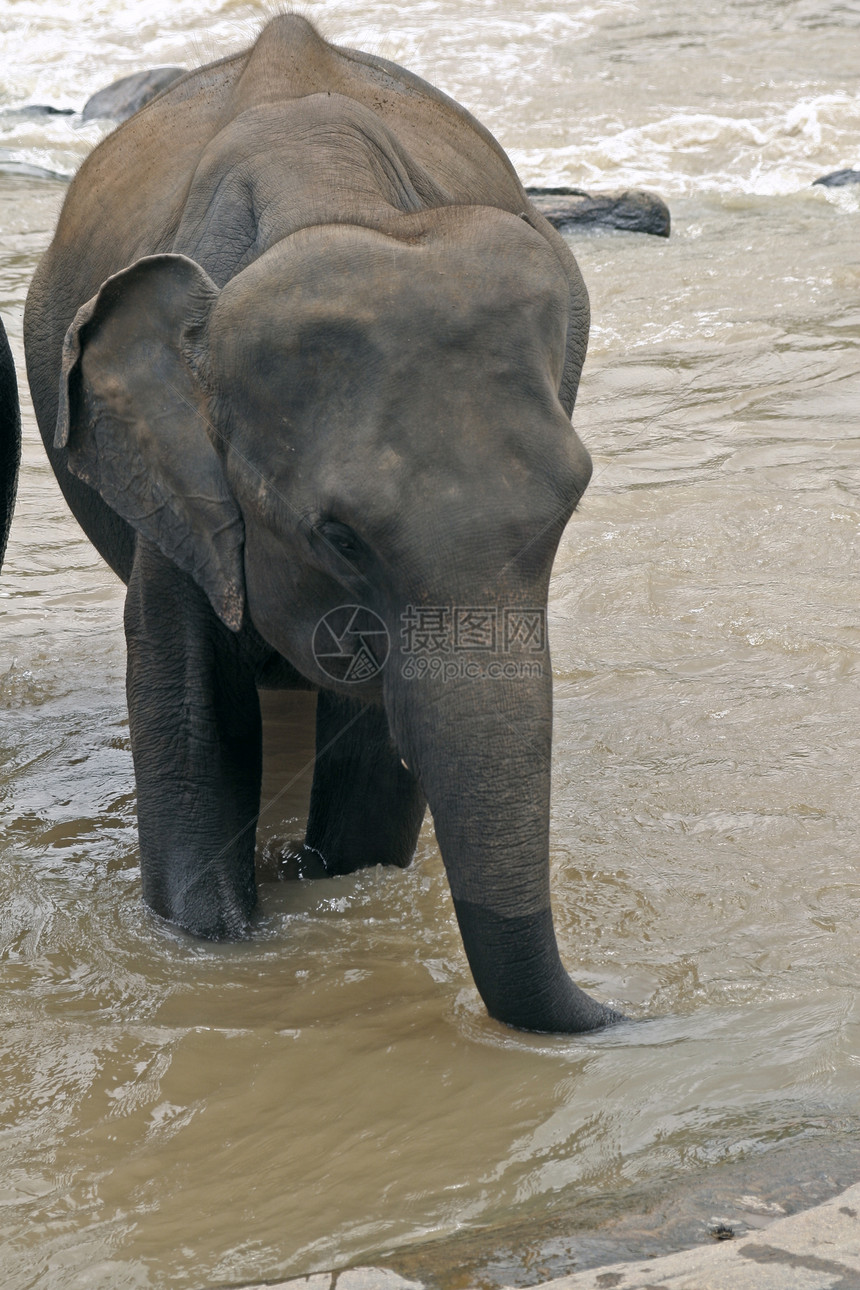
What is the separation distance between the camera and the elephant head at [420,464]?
8.18ft

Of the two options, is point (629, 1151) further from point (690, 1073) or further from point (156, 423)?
point (156, 423)

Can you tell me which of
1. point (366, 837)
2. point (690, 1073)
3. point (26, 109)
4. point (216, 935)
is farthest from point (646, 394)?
point (26, 109)

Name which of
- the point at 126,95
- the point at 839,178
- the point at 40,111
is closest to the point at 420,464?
the point at 839,178

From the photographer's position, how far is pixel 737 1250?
2.09m

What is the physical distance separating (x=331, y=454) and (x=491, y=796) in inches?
25.4

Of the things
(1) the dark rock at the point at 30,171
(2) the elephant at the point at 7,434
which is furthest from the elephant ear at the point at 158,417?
(1) the dark rock at the point at 30,171

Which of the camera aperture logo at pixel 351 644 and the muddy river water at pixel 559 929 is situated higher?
the camera aperture logo at pixel 351 644

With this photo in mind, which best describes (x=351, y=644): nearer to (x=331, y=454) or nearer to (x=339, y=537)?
(x=339, y=537)

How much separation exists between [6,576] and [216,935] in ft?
8.97

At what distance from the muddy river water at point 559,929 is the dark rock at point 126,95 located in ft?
21.8

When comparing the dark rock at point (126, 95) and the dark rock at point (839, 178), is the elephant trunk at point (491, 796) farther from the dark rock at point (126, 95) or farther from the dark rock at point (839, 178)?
the dark rock at point (126, 95)

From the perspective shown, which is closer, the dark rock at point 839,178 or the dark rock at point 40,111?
the dark rock at point 839,178

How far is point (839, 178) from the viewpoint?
11.4 m

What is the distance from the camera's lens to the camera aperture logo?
278 centimetres
